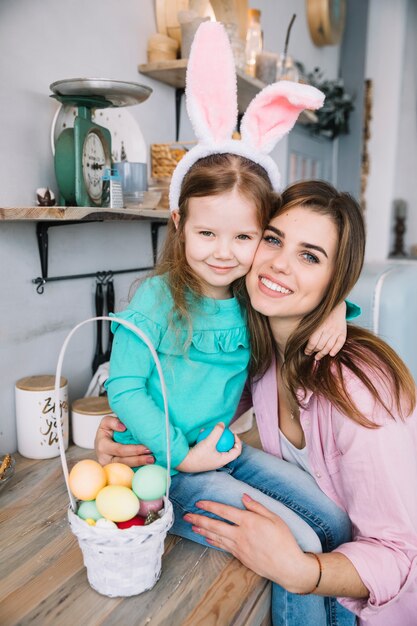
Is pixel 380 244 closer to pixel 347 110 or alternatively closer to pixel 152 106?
pixel 347 110

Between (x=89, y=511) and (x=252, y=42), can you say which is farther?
(x=252, y=42)

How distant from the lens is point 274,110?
121cm

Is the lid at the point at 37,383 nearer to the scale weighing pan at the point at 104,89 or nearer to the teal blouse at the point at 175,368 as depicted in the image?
the teal blouse at the point at 175,368

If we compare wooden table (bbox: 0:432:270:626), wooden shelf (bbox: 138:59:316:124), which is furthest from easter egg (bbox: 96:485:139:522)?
wooden shelf (bbox: 138:59:316:124)

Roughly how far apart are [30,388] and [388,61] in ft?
13.2

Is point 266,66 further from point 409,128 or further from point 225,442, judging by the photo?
point 409,128

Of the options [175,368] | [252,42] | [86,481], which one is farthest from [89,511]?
[252,42]

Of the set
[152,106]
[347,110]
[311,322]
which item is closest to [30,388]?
[311,322]

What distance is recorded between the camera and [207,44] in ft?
3.79

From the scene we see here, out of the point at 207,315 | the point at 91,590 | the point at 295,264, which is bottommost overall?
the point at 91,590

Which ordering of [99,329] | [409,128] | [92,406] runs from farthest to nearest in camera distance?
[409,128] < [99,329] < [92,406]

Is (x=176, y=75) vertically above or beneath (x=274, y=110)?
above

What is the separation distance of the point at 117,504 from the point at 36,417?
667 millimetres

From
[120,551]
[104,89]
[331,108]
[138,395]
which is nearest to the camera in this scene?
[120,551]
